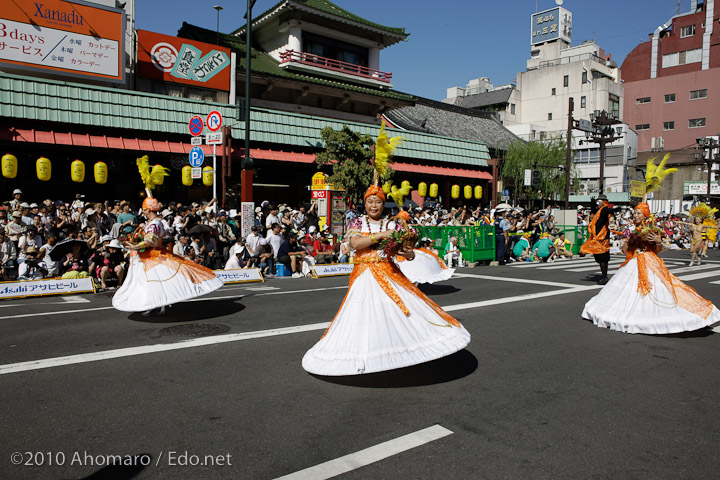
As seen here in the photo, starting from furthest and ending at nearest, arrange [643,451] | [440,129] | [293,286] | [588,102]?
[588,102]
[440,129]
[293,286]
[643,451]

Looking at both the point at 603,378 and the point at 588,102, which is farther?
the point at 588,102

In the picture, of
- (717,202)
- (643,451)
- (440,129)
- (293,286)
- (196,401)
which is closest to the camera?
(643,451)

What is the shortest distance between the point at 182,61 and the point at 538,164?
2700 centimetres

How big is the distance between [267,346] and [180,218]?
969 cm

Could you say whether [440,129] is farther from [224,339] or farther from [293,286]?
[224,339]

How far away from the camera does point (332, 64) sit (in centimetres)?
2998

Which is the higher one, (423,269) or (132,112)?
(132,112)

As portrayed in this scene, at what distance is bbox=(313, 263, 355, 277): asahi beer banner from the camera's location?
1459cm

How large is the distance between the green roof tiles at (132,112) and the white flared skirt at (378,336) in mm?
16637

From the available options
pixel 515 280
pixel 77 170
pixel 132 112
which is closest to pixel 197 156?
pixel 77 170

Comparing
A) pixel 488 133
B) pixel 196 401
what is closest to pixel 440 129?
pixel 488 133

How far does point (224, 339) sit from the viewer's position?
6840 millimetres

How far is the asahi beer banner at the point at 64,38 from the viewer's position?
17703 mm

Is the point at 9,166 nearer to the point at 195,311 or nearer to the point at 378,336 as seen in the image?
the point at 195,311
